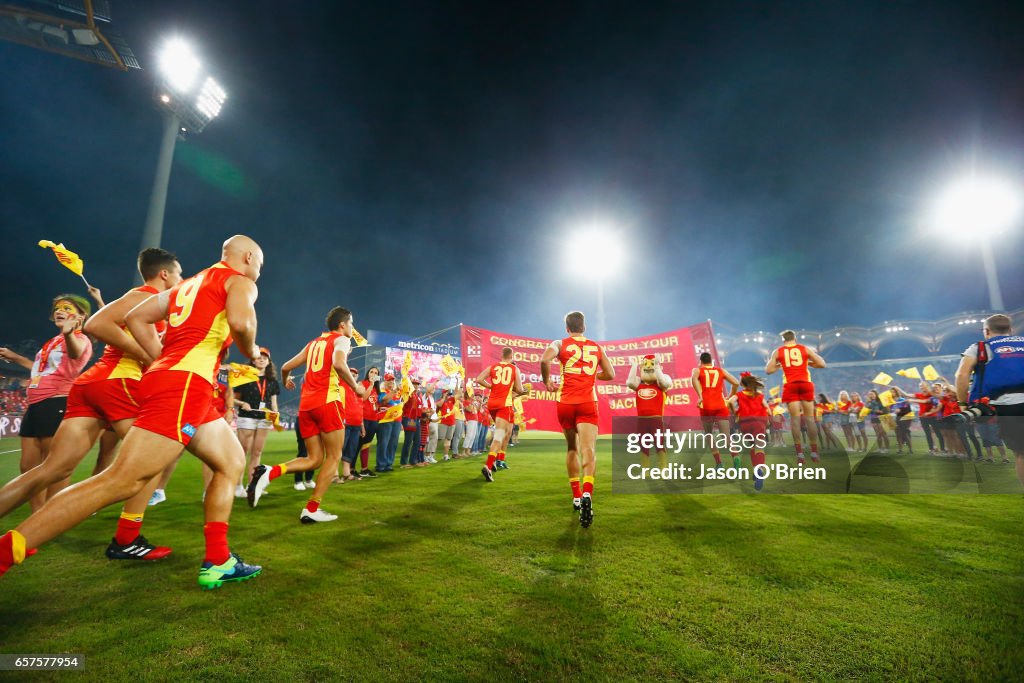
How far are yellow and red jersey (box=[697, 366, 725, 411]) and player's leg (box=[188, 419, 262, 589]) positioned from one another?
8.03 m

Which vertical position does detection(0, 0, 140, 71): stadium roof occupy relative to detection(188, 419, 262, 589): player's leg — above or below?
above

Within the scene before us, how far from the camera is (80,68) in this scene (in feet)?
102

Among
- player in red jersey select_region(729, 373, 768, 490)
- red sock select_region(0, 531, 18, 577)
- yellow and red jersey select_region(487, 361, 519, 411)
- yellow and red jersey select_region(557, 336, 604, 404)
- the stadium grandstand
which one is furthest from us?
the stadium grandstand

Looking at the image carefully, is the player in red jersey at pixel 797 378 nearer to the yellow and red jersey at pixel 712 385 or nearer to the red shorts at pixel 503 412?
the yellow and red jersey at pixel 712 385

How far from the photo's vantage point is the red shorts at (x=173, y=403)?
246cm

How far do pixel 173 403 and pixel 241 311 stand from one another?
70cm

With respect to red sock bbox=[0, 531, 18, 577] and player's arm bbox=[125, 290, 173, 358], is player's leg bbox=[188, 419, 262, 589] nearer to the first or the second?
player's arm bbox=[125, 290, 173, 358]

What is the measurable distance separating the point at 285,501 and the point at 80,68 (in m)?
46.3

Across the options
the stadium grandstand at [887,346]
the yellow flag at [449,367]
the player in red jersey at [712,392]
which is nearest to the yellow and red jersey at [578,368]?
the player in red jersey at [712,392]

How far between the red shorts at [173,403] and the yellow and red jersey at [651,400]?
712 cm

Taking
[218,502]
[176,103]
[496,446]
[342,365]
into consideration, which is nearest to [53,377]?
[342,365]

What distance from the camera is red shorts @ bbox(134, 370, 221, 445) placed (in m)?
2.46

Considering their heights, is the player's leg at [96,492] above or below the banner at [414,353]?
below

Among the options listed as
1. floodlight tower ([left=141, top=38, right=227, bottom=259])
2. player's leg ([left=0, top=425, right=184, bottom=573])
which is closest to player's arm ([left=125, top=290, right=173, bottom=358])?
player's leg ([left=0, top=425, right=184, bottom=573])
